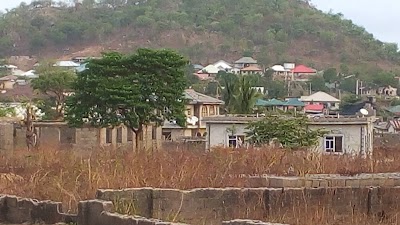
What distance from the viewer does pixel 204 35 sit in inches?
4459

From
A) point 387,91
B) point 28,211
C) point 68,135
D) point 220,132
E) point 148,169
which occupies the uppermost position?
point 387,91

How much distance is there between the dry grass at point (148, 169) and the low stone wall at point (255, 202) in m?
0.93

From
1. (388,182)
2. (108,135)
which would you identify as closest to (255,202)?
(388,182)

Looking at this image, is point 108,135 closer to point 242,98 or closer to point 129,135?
point 129,135

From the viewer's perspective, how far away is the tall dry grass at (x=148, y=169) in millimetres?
12594

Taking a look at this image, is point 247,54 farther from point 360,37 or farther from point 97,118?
point 97,118

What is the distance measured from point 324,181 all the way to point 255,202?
1.64m

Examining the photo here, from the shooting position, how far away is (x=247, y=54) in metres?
113

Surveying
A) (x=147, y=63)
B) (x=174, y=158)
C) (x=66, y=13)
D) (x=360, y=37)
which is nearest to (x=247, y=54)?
(x=360, y=37)

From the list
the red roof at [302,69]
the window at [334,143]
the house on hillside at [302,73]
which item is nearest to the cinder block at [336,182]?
the window at [334,143]

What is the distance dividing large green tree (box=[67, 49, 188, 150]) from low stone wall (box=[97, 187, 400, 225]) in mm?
19121

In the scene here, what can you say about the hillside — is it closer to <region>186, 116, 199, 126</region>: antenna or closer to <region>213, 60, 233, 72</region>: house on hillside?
<region>213, 60, 233, 72</region>: house on hillside

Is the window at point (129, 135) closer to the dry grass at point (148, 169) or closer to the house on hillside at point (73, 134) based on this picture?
the house on hillside at point (73, 134)

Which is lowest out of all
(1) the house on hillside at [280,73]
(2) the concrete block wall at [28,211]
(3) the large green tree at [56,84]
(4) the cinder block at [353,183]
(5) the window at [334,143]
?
(2) the concrete block wall at [28,211]
